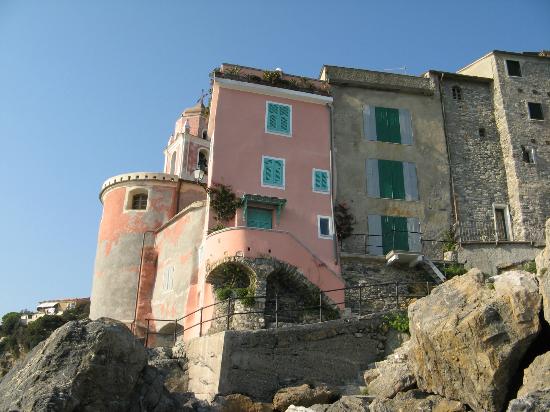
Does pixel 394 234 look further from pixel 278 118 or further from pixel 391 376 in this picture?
pixel 391 376

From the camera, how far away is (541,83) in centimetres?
2869

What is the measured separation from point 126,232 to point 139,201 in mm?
1624

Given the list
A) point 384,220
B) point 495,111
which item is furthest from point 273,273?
point 495,111

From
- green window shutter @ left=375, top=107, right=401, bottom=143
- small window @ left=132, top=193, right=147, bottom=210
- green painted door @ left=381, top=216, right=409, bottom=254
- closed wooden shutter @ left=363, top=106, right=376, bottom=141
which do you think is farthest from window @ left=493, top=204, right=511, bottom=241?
small window @ left=132, top=193, right=147, bottom=210

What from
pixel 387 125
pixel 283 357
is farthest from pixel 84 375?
pixel 387 125

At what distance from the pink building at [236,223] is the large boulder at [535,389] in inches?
347

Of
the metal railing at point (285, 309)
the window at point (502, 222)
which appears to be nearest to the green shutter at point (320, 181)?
the metal railing at point (285, 309)

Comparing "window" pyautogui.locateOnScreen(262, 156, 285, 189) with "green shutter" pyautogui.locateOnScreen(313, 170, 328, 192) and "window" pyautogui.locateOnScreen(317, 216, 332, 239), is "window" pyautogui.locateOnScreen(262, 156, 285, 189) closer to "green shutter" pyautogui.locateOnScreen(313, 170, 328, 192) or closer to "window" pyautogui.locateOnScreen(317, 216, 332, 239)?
"green shutter" pyautogui.locateOnScreen(313, 170, 328, 192)

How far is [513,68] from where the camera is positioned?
95.1 feet

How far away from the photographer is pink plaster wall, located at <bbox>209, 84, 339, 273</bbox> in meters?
22.4

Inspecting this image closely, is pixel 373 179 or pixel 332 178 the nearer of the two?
pixel 332 178

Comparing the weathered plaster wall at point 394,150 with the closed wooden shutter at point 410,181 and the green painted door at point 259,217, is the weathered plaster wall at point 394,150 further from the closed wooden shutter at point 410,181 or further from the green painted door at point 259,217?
the green painted door at point 259,217

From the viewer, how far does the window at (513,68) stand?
94.7ft

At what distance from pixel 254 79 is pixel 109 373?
50.1 feet
